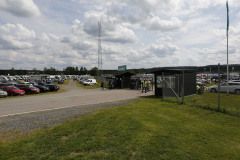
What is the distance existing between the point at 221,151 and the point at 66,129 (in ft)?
16.3

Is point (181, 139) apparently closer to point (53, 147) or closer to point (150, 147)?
point (150, 147)

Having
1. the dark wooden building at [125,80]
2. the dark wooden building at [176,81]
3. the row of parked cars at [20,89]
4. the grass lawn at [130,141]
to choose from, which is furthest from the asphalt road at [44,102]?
the dark wooden building at [125,80]

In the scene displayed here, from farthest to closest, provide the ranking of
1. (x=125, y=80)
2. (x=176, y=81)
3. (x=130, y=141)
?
(x=125, y=80), (x=176, y=81), (x=130, y=141)

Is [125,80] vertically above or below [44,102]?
above

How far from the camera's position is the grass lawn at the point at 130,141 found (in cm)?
409

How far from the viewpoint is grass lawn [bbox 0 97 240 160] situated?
4094 millimetres

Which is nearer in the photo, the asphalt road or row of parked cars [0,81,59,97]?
the asphalt road

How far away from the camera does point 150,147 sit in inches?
175

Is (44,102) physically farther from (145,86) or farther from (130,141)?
(145,86)

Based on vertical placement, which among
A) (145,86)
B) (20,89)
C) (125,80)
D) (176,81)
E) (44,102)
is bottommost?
(44,102)

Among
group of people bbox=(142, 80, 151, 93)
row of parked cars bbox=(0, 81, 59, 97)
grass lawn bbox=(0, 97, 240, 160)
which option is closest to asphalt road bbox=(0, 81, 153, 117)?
row of parked cars bbox=(0, 81, 59, 97)

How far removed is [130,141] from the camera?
4.81 metres

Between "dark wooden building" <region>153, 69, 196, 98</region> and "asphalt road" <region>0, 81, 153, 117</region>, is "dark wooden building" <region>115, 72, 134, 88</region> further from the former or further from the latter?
"dark wooden building" <region>153, 69, 196, 98</region>

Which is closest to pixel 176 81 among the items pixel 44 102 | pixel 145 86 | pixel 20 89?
→ pixel 145 86
